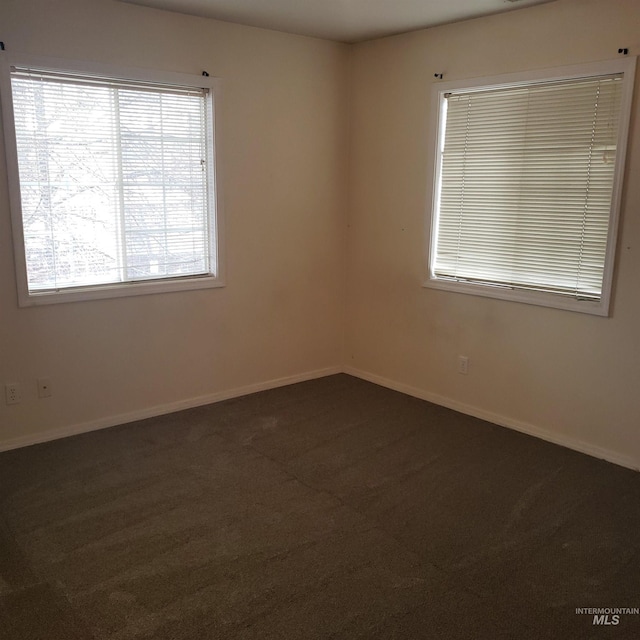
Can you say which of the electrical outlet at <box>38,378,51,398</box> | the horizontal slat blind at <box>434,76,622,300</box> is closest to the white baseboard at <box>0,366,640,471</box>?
the electrical outlet at <box>38,378,51,398</box>

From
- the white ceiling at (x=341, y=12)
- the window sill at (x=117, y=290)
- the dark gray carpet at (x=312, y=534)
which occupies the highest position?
the white ceiling at (x=341, y=12)

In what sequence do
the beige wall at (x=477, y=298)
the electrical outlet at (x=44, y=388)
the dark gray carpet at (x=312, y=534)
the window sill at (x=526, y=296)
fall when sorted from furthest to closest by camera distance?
1. the electrical outlet at (x=44, y=388)
2. the window sill at (x=526, y=296)
3. the beige wall at (x=477, y=298)
4. the dark gray carpet at (x=312, y=534)

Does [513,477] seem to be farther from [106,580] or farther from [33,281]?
[33,281]

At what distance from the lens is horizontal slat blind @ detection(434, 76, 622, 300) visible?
3.43 m

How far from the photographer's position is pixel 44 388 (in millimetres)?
3635

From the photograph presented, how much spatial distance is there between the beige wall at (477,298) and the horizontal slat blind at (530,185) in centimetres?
14

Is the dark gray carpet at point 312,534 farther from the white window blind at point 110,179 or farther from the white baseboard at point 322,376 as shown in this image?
the white window blind at point 110,179

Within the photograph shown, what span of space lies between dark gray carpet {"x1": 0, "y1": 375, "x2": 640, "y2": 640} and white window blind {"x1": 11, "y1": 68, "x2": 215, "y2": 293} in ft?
3.53

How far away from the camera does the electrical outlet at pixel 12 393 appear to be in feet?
11.5

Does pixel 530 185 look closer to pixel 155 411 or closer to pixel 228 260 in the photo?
pixel 228 260

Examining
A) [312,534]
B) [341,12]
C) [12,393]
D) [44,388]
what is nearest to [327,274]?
[341,12]

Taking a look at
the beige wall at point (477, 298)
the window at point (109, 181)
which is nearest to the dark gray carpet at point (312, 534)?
A: the beige wall at point (477, 298)

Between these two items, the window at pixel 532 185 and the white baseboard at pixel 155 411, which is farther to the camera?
the white baseboard at pixel 155 411

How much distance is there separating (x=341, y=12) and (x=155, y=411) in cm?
282
